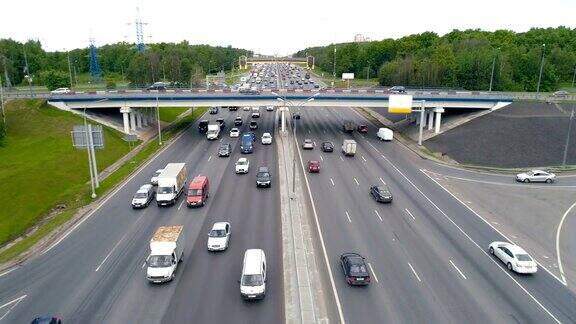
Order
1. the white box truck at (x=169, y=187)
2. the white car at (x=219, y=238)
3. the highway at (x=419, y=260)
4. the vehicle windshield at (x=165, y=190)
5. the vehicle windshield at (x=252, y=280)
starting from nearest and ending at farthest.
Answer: the highway at (x=419, y=260), the vehicle windshield at (x=252, y=280), the white car at (x=219, y=238), the white box truck at (x=169, y=187), the vehicle windshield at (x=165, y=190)

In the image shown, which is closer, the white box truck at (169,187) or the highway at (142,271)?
the highway at (142,271)

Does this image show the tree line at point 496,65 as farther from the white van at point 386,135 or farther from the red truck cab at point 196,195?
the red truck cab at point 196,195

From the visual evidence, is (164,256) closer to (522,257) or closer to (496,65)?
(522,257)

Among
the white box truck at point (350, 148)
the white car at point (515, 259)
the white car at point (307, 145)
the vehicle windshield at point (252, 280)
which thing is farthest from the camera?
the white car at point (307, 145)

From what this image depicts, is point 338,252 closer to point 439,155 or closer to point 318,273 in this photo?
point 318,273

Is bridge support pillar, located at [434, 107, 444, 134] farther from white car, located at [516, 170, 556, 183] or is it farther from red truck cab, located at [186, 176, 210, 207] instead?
red truck cab, located at [186, 176, 210, 207]

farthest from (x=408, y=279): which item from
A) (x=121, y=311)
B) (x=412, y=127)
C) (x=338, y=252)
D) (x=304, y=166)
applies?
(x=412, y=127)

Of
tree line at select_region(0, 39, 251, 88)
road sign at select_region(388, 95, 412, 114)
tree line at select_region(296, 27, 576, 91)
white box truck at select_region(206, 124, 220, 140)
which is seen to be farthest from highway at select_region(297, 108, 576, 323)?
tree line at select_region(0, 39, 251, 88)

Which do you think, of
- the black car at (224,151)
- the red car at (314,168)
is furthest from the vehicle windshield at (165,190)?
the black car at (224,151)
